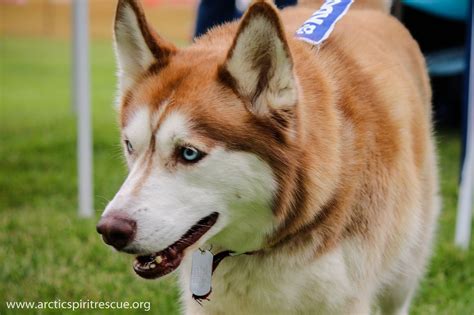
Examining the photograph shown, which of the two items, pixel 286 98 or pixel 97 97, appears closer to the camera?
pixel 286 98

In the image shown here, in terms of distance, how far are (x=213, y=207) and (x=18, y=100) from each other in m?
11.2

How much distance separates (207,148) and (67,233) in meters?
2.74

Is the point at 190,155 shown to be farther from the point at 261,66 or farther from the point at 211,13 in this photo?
the point at 211,13

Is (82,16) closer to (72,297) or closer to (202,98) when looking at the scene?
(72,297)

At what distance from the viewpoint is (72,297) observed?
13.0 ft

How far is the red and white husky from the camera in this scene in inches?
95.7

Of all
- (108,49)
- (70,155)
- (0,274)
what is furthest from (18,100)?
(0,274)

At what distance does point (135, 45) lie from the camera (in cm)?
279

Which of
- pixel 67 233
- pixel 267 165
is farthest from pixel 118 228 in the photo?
pixel 67 233

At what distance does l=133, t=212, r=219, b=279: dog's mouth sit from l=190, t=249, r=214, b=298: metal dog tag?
8.6 inches

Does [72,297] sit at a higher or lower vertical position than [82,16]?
lower

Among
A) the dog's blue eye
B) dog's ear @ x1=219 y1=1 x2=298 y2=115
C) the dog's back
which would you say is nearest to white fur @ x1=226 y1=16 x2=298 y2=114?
dog's ear @ x1=219 y1=1 x2=298 y2=115

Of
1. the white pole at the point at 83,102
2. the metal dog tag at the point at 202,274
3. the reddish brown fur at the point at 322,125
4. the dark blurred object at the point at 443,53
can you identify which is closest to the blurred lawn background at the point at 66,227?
the white pole at the point at 83,102

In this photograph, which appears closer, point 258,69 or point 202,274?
point 258,69
